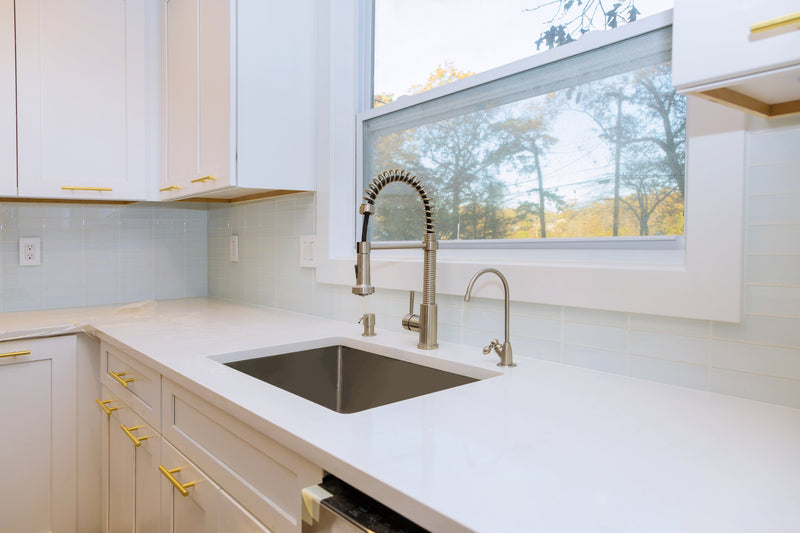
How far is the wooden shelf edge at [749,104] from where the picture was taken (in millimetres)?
680

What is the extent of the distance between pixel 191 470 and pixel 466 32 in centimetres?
137

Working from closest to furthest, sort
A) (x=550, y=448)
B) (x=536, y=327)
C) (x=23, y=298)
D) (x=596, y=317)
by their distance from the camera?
(x=550, y=448), (x=596, y=317), (x=536, y=327), (x=23, y=298)

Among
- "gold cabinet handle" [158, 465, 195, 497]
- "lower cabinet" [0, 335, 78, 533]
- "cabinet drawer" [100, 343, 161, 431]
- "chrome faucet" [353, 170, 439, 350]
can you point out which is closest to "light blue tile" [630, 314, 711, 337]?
"chrome faucet" [353, 170, 439, 350]

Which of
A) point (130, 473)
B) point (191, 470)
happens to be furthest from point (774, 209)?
point (130, 473)

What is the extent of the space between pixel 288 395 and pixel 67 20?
1968 mm

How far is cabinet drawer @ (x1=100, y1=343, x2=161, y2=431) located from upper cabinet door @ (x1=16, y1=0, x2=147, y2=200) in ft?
2.55

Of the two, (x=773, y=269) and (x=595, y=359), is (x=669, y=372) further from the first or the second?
(x=773, y=269)

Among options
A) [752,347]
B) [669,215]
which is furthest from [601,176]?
[752,347]

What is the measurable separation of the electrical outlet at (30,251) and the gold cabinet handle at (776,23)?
8.48ft

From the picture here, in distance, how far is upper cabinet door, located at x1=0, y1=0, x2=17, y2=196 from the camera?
1900 millimetres

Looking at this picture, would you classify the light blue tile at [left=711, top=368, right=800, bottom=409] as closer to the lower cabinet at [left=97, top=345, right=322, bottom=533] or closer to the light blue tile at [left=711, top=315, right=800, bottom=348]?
the light blue tile at [left=711, top=315, right=800, bottom=348]

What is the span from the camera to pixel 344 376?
1.45 m

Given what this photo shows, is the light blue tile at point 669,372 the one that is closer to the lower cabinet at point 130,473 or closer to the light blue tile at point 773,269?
the light blue tile at point 773,269

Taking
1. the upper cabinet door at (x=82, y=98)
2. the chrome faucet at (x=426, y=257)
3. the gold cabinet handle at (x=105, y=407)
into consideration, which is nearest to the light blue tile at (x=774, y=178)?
the chrome faucet at (x=426, y=257)
